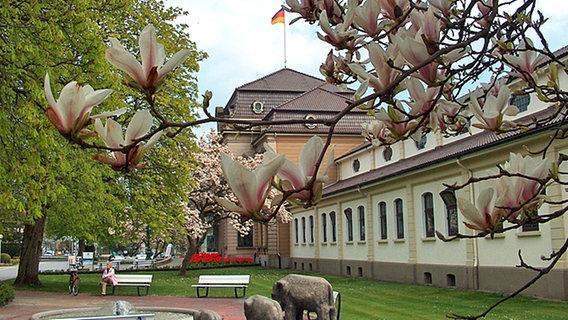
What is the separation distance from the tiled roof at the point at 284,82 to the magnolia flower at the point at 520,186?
2077 inches

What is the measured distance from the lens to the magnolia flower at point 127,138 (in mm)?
1976

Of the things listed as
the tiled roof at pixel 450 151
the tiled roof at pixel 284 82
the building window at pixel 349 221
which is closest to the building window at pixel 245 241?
the tiled roof at pixel 284 82

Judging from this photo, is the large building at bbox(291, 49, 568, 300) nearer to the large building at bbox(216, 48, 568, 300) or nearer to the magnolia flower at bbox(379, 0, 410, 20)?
the large building at bbox(216, 48, 568, 300)

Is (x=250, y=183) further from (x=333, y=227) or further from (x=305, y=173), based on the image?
(x=333, y=227)

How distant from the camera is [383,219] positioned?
32.3 metres

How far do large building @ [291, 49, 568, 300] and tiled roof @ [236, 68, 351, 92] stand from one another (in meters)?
14.3

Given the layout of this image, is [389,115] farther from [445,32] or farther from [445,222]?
[445,222]

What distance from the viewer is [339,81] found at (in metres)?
3.54

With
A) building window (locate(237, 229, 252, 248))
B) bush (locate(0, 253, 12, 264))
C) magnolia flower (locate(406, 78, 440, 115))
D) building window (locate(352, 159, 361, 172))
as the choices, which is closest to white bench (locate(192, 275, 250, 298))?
building window (locate(352, 159, 361, 172))

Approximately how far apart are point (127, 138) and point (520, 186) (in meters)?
1.25

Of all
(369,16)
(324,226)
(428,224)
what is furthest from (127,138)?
(324,226)

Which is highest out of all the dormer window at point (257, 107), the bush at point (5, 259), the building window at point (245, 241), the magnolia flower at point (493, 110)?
the dormer window at point (257, 107)

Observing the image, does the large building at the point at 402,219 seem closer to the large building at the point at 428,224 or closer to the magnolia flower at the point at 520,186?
the large building at the point at 428,224

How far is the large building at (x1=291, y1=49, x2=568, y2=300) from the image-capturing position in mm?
20203
